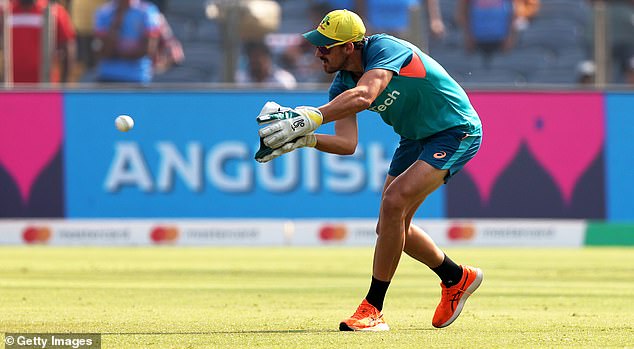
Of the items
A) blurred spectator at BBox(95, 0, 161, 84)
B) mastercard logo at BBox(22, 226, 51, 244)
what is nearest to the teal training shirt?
mastercard logo at BBox(22, 226, 51, 244)

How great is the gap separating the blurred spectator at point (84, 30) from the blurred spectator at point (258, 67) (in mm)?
1923

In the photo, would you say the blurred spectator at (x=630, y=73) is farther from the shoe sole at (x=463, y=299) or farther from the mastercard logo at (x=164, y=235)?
the shoe sole at (x=463, y=299)

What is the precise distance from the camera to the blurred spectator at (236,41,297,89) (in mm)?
16906

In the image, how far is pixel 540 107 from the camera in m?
16.5

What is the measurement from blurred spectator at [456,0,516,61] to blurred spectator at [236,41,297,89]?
8.81 ft

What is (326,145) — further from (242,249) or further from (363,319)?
(242,249)

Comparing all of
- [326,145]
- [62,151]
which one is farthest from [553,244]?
[326,145]

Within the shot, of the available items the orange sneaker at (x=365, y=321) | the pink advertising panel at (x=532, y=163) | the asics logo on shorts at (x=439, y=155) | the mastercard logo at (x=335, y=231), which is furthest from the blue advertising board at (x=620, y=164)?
the orange sneaker at (x=365, y=321)

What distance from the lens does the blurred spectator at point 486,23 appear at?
1836cm

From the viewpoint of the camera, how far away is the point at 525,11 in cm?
1948

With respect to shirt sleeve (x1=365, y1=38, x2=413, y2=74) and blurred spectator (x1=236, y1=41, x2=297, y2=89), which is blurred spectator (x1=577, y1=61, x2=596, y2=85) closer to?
blurred spectator (x1=236, y1=41, x2=297, y2=89)

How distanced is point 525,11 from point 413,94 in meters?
11.9

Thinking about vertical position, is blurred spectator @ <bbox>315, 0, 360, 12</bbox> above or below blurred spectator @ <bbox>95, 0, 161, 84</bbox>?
above

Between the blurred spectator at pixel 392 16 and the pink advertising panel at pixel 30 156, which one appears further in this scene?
the blurred spectator at pixel 392 16
